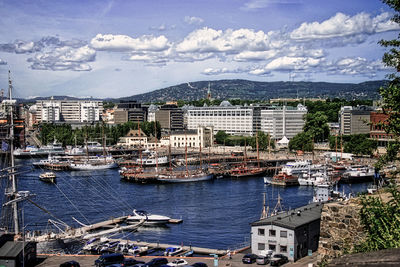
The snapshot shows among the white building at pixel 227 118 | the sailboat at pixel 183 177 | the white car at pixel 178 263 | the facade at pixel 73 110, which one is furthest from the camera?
the facade at pixel 73 110

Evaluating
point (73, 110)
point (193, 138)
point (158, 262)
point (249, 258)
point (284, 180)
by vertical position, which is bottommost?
point (284, 180)

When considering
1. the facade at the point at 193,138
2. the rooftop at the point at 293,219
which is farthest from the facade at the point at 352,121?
the rooftop at the point at 293,219

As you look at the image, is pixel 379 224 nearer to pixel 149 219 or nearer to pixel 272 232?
pixel 272 232

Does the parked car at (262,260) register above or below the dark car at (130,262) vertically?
above

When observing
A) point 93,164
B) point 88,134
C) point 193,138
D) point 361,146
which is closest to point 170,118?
point 193,138

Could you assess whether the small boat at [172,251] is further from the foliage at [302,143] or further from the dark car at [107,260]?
the foliage at [302,143]

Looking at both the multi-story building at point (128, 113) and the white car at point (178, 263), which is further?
the multi-story building at point (128, 113)

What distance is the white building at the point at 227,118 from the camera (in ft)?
327

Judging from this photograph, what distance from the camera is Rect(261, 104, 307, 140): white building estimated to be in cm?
9550

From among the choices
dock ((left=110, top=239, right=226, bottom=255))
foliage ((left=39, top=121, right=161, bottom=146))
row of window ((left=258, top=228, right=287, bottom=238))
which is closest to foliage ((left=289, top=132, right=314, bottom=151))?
foliage ((left=39, top=121, right=161, bottom=146))

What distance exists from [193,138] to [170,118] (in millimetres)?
25144

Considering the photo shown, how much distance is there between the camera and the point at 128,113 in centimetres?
11638

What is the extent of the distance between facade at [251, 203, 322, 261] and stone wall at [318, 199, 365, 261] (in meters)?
11.8

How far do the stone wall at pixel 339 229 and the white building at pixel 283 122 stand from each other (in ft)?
291
